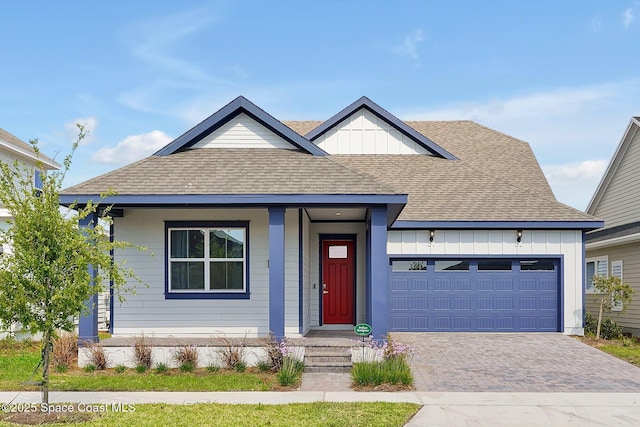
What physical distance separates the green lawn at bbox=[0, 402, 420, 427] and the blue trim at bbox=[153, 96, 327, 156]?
21.9ft

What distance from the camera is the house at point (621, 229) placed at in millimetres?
19781

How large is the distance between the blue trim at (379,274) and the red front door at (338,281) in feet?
16.5

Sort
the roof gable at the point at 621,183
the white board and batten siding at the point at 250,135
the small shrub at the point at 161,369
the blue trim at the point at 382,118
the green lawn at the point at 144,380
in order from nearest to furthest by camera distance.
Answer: the green lawn at the point at 144,380, the small shrub at the point at 161,369, the white board and batten siding at the point at 250,135, the blue trim at the point at 382,118, the roof gable at the point at 621,183

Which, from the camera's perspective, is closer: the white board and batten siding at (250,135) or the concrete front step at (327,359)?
the concrete front step at (327,359)

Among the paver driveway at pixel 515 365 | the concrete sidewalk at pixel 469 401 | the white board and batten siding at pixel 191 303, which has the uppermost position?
the white board and batten siding at pixel 191 303

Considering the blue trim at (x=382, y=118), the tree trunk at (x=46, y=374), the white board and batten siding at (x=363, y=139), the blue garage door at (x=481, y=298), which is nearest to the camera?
the tree trunk at (x=46, y=374)

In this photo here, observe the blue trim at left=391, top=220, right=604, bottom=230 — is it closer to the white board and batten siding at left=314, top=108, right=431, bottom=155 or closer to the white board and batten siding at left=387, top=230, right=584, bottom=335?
the white board and batten siding at left=387, top=230, right=584, bottom=335

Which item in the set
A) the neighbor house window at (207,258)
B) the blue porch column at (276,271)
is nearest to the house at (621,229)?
the blue porch column at (276,271)

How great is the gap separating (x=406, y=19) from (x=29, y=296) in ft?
35.1

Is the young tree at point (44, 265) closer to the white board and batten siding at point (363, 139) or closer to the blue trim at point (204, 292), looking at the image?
the blue trim at point (204, 292)

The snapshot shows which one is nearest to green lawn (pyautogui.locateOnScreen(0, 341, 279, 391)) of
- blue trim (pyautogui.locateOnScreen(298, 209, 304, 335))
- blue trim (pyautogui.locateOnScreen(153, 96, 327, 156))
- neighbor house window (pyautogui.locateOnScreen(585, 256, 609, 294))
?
blue trim (pyautogui.locateOnScreen(298, 209, 304, 335))

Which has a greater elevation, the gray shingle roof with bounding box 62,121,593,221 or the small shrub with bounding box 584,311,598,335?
the gray shingle roof with bounding box 62,121,593,221

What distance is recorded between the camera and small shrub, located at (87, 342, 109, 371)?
1284 cm

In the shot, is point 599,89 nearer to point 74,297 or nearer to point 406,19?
point 406,19
